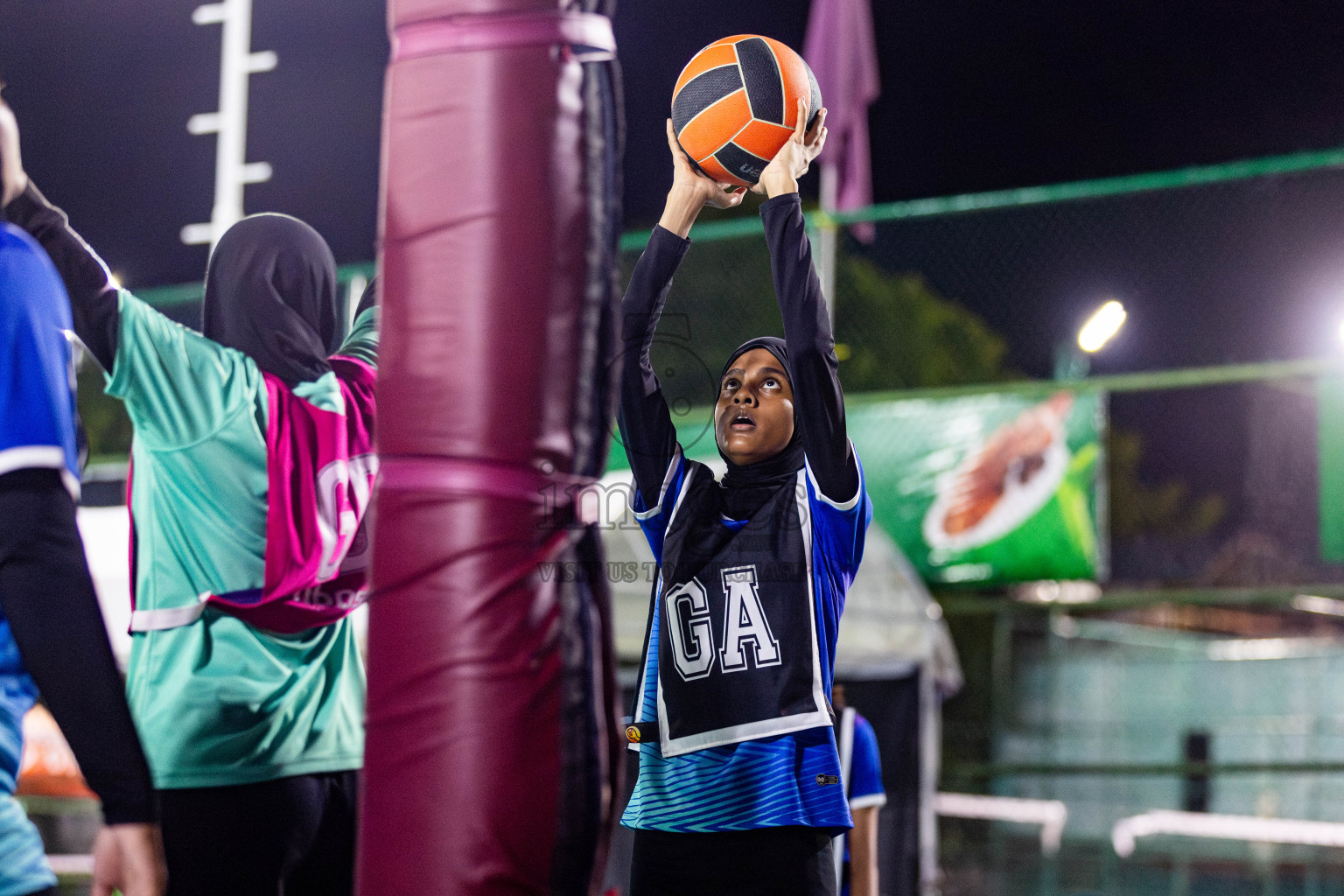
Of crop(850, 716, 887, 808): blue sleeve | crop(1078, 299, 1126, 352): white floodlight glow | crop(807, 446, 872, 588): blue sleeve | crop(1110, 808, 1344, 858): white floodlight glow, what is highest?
crop(1078, 299, 1126, 352): white floodlight glow

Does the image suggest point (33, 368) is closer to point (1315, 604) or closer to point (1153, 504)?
point (1315, 604)

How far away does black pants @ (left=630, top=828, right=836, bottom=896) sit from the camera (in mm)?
2670

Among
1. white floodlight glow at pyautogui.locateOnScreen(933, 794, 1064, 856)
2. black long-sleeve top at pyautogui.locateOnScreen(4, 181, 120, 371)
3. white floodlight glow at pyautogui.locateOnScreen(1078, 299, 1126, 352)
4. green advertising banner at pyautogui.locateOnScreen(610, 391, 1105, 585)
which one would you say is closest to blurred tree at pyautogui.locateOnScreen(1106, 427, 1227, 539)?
white floodlight glow at pyautogui.locateOnScreen(933, 794, 1064, 856)

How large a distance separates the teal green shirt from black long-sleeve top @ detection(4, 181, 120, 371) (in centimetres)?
3

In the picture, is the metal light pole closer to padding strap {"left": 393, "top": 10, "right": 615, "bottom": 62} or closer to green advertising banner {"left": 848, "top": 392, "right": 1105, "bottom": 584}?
padding strap {"left": 393, "top": 10, "right": 615, "bottom": 62}

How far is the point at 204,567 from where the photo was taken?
2.53 m

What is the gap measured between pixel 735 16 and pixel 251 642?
2.54 m

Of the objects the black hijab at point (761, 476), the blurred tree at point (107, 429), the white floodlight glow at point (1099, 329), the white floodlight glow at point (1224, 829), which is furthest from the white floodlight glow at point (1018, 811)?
the black hijab at point (761, 476)

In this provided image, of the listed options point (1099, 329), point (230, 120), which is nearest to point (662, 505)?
point (230, 120)

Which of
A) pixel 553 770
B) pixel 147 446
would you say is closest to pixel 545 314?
pixel 553 770

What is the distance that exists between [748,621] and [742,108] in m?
1.10

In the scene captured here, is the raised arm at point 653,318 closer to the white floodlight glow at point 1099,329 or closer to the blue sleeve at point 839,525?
the blue sleeve at point 839,525

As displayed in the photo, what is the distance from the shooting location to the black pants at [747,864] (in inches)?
105

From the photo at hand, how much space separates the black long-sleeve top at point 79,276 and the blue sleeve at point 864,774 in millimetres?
2568
